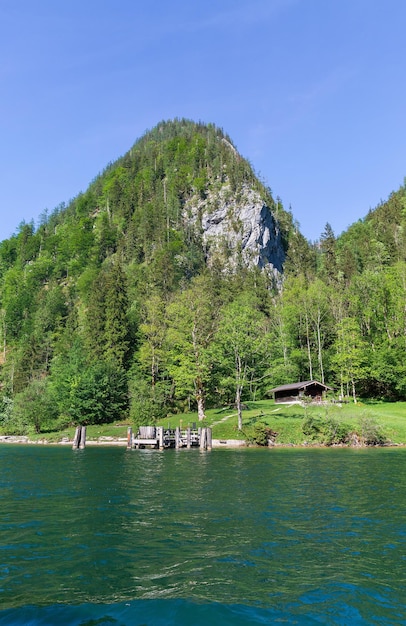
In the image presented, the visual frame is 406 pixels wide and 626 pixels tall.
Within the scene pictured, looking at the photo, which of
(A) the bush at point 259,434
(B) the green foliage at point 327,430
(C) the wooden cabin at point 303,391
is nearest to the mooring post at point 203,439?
(A) the bush at point 259,434

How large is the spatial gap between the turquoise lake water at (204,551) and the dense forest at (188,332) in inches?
1376

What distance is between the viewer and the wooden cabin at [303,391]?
6959cm

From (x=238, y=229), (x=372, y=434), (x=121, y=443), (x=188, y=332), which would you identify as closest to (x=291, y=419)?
(x=372, y=434)

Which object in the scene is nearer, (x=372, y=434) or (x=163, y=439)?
(x=372, y=434)

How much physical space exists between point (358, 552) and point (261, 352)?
46.3 m

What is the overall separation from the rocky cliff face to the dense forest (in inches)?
366

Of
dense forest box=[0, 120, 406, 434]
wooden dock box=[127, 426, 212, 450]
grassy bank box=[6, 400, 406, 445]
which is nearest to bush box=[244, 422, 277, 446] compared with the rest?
grassy bank box=[6, 400, 406, 445]

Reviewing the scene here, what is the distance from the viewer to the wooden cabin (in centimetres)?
6959

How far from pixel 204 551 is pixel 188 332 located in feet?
193

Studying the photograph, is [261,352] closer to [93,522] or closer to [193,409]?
[193,409]

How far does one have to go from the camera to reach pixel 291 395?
7212 centimetres

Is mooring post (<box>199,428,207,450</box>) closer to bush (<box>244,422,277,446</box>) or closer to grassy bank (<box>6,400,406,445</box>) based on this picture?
grassy bank (<box>6,400,406,445</box>)

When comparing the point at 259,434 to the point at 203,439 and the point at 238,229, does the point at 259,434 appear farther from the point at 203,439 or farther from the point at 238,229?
the point at 238,229

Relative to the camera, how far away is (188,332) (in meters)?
70.8
